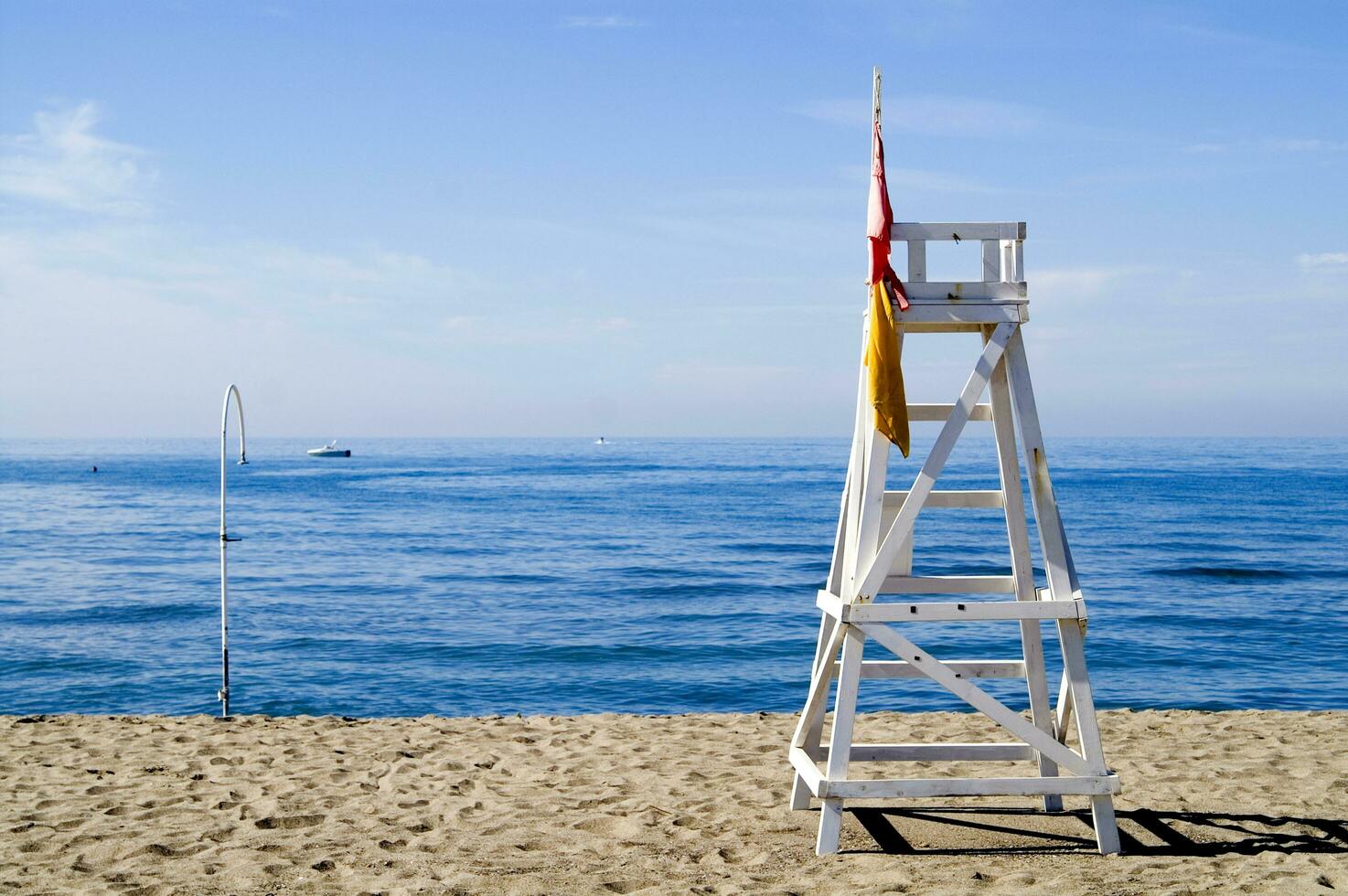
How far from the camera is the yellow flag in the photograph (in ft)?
19.0

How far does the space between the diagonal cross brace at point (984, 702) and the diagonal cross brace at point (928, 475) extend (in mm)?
245

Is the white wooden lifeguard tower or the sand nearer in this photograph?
the sand

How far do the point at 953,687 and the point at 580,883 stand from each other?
7.10 ft

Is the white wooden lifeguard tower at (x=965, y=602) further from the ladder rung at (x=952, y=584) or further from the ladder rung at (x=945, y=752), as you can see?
the ladder rung at (x=945, y=752)

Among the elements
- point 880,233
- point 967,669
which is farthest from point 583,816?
point 880,233

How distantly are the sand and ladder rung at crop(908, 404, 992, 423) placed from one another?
241 cm

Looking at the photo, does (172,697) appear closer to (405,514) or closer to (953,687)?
(953,687)

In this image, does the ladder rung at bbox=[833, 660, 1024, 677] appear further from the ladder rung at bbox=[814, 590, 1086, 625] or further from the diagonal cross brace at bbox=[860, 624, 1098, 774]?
the ladder rung at bbox=[814, 590, 1086, 625]

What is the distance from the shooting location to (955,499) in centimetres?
652

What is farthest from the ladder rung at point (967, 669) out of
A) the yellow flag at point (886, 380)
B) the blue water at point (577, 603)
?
the blue water at point (577, 603)

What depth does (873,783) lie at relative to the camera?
19.4 ft

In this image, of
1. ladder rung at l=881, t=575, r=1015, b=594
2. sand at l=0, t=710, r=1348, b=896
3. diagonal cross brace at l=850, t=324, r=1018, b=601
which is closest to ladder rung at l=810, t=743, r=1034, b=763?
sand at l=0, t=710, r=1348, b=896

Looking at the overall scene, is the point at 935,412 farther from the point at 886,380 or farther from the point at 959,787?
the point at 959,787

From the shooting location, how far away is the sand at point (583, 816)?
5.77 meters
